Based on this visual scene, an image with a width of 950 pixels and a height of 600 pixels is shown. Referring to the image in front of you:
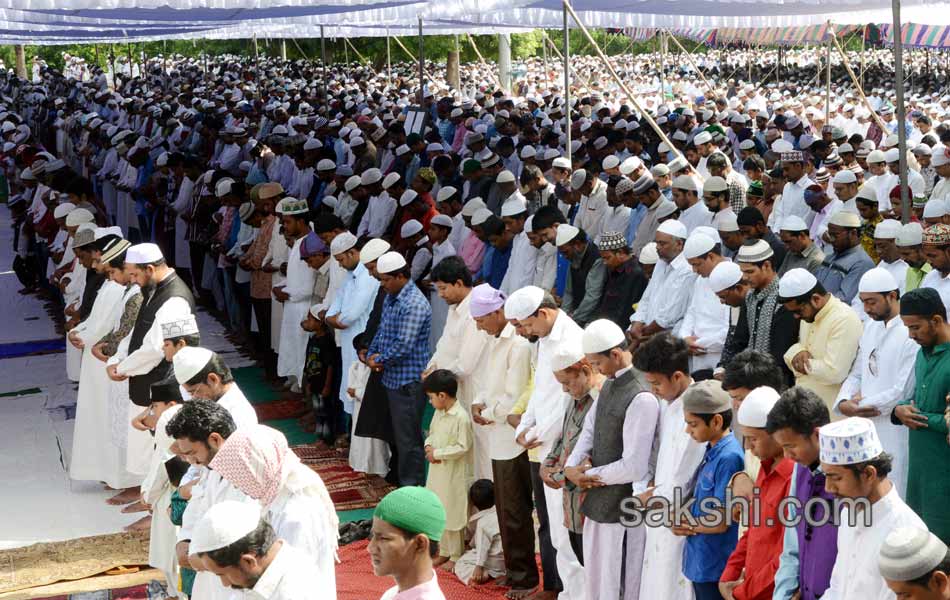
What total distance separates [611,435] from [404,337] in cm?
219

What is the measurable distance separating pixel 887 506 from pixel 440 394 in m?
2.97

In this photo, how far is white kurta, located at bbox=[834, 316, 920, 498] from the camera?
520 cm

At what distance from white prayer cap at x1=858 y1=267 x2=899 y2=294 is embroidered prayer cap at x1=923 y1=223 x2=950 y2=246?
0.90 m

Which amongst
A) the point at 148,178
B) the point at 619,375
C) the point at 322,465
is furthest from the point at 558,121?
Result: the point at 619,375

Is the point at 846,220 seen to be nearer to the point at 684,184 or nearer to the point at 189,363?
the point at 684,184

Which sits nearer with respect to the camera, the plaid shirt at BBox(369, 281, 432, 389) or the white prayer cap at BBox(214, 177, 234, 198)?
the plaid shirt at BBox(369, 281, 432, 389)

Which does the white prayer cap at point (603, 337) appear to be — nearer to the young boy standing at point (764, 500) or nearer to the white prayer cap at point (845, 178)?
the young boy standing at point (764, 500)

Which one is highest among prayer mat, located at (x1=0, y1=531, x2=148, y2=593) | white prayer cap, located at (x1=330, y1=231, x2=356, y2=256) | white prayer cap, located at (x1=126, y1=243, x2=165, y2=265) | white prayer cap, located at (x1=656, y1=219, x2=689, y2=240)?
white prayer cap, located at (x1=656, y1=219, x2=689, y2=240)

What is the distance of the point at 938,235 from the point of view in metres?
6.10

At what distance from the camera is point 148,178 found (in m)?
13.7

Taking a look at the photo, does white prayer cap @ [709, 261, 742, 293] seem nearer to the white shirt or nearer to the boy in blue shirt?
the boy in blue shirt

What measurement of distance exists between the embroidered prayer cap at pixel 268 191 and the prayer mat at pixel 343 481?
2186 millimetres

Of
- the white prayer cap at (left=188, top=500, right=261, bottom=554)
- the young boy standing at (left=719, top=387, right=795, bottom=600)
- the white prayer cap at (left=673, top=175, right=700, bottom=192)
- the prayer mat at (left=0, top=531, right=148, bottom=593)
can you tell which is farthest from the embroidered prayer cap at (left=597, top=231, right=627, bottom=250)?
the white prayer cap at (left=188, top=500, right=261, bottom=554)

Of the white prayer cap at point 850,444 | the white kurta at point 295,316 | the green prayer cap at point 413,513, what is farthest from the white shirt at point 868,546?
the white kurta at point 295,316
